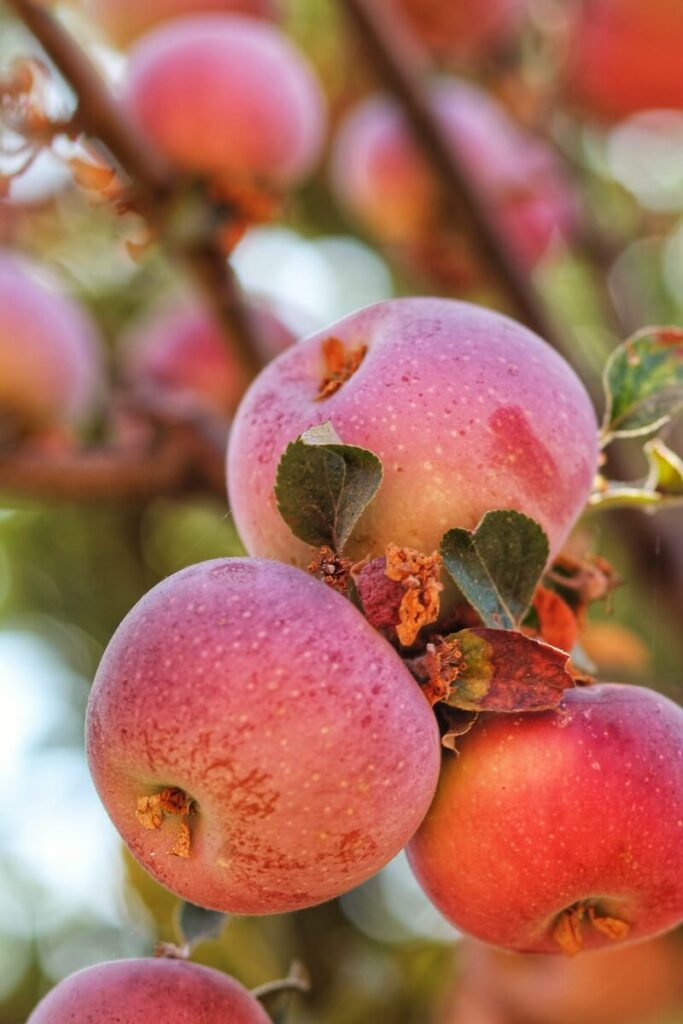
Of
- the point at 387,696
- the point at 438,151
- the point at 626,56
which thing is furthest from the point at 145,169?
the point at 626,56

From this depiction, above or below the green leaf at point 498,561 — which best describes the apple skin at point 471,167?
below

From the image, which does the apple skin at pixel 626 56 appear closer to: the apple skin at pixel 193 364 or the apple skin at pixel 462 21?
the apple skin at pixel 462 21

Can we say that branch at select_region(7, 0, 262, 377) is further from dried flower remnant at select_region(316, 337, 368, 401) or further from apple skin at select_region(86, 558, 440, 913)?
apple skin at select_region(86, 558, 440, 913)

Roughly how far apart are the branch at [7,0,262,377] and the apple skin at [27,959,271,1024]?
27.2 inches

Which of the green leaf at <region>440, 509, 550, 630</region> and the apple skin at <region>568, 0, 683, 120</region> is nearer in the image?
the green leaf at <region>440, 509, 550, 630</region>

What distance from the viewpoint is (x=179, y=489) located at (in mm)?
1160

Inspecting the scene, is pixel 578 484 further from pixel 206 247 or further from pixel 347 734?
pixel 206 247

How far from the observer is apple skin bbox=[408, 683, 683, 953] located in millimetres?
460

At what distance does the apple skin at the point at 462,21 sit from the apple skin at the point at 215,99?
A: 48 centimetres

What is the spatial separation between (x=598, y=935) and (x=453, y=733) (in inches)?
4.7

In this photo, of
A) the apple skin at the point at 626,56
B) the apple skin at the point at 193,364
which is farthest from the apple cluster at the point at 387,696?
the apple skin at the point at 626,56

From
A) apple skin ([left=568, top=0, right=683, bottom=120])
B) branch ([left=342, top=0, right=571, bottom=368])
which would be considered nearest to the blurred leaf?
branch ([left=342, top=0, right=571, bottom=368])

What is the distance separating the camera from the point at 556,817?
0.46 metres

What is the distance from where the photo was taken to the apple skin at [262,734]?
0.40m
